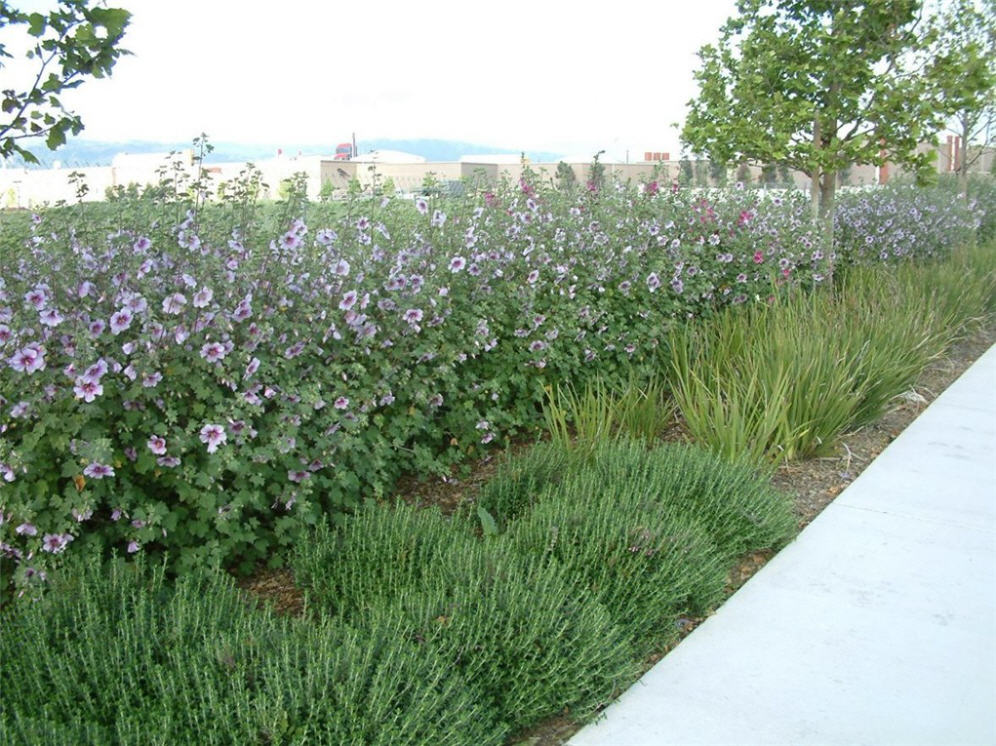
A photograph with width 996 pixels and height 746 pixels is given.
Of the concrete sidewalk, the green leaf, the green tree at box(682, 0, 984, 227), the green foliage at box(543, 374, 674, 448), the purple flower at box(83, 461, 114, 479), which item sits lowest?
the concrete sidewalk

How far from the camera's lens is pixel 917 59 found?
28.5 ft

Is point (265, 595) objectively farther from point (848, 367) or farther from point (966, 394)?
point (966, 394)

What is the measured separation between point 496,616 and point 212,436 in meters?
1.14

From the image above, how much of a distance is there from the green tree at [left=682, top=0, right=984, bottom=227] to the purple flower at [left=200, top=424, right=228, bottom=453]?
629 centimetres

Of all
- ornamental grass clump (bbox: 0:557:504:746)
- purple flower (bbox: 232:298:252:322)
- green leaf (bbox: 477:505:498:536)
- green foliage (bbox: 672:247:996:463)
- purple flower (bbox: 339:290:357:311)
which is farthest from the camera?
green foliage (bbox: 672:247:996:463)

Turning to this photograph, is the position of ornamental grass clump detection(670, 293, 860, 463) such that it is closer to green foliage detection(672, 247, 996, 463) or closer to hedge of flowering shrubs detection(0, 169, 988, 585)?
green foliage detection(672, 247, 996, 463)

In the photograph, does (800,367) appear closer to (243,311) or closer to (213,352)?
(243,311)

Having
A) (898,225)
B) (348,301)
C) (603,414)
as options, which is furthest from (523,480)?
(898,225)

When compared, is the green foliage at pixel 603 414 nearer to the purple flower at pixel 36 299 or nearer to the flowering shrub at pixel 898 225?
the purple flower at pixel 36 299

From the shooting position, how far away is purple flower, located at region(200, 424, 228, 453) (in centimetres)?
297

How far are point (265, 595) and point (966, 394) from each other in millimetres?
4987

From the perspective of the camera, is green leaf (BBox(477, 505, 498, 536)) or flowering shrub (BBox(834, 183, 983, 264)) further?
flowering shrub (BBox(834, 183, 983, 264))

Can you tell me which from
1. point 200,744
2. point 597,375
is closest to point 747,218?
point 597,375

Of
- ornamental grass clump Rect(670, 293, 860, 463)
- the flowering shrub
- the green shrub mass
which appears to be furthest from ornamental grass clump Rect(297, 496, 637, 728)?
the flowering shrub
